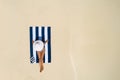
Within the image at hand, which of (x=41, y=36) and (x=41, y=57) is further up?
(x=41, y=36)

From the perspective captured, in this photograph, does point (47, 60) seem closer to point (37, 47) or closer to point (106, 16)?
point (37, 47)

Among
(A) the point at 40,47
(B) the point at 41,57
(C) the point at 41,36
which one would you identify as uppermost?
(C) the point at 41,36

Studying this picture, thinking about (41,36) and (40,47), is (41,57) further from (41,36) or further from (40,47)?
(41,36)

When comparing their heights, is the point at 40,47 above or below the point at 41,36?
below

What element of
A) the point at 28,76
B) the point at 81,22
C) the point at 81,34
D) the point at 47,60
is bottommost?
the point at 28,76

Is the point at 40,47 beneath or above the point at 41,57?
above

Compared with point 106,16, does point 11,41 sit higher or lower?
lower

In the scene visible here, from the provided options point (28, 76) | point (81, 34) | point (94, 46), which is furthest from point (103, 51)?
point (28, 76)

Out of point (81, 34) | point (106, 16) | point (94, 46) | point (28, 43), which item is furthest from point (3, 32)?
point (106, 16)

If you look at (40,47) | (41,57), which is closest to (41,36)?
(40,47)
